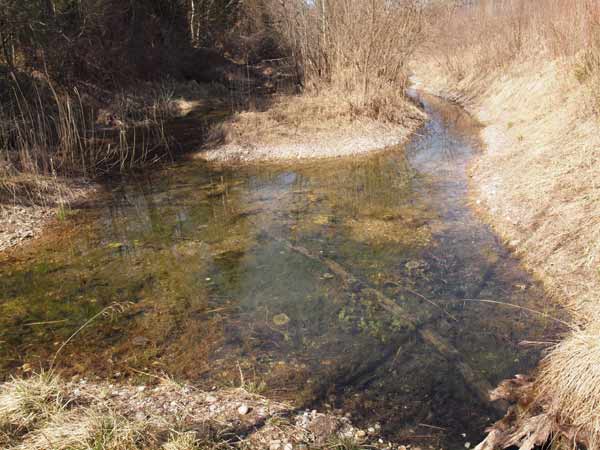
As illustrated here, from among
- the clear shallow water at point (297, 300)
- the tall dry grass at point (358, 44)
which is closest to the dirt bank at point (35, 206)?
the clear shallow water at point (297, 300)

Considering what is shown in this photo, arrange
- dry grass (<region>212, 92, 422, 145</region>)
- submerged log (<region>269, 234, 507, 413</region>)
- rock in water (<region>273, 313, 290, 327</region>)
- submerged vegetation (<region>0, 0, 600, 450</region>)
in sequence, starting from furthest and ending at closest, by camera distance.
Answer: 1. dry grass (<region>212, 92, 422, 145</region>)
2. rock in water (<region>273, 313, 290, 327</region>)
3. submerged log (<region>269, 234, 507, 413</region>)
4. submerged vegetation (<region>0, 0, 600, 450</region>)

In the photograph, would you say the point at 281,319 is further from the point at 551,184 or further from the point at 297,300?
the point at 551,184

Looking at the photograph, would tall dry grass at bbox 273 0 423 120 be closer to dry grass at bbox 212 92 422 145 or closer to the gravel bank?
dry grass at bbox 212 92 422 145

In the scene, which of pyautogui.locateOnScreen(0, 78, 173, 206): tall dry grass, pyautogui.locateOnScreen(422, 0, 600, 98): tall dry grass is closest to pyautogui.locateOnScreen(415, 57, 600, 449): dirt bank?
pyautogui.locateOnScreen(422, 0, 600, 98): tall dry grass

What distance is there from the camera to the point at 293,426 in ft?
11.9

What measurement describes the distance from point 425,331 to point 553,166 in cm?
450

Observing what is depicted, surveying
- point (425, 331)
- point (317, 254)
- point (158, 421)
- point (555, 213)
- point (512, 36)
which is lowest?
point (425, 331)

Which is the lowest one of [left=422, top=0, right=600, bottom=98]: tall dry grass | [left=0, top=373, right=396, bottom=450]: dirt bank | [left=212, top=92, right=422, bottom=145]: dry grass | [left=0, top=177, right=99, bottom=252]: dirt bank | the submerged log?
the submerged log

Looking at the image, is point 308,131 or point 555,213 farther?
point 308,131

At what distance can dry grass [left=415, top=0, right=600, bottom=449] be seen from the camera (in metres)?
3.47

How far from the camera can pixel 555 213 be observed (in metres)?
6.57

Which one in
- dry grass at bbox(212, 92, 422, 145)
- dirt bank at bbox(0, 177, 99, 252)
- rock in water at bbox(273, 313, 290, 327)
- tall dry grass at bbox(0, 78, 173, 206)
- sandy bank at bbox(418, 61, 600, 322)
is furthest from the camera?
dry grass at bbox(212, 92, 422, 145)

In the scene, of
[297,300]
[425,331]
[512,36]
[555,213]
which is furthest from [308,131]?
[425,331]

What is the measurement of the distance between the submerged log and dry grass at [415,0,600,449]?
18.0 inches
